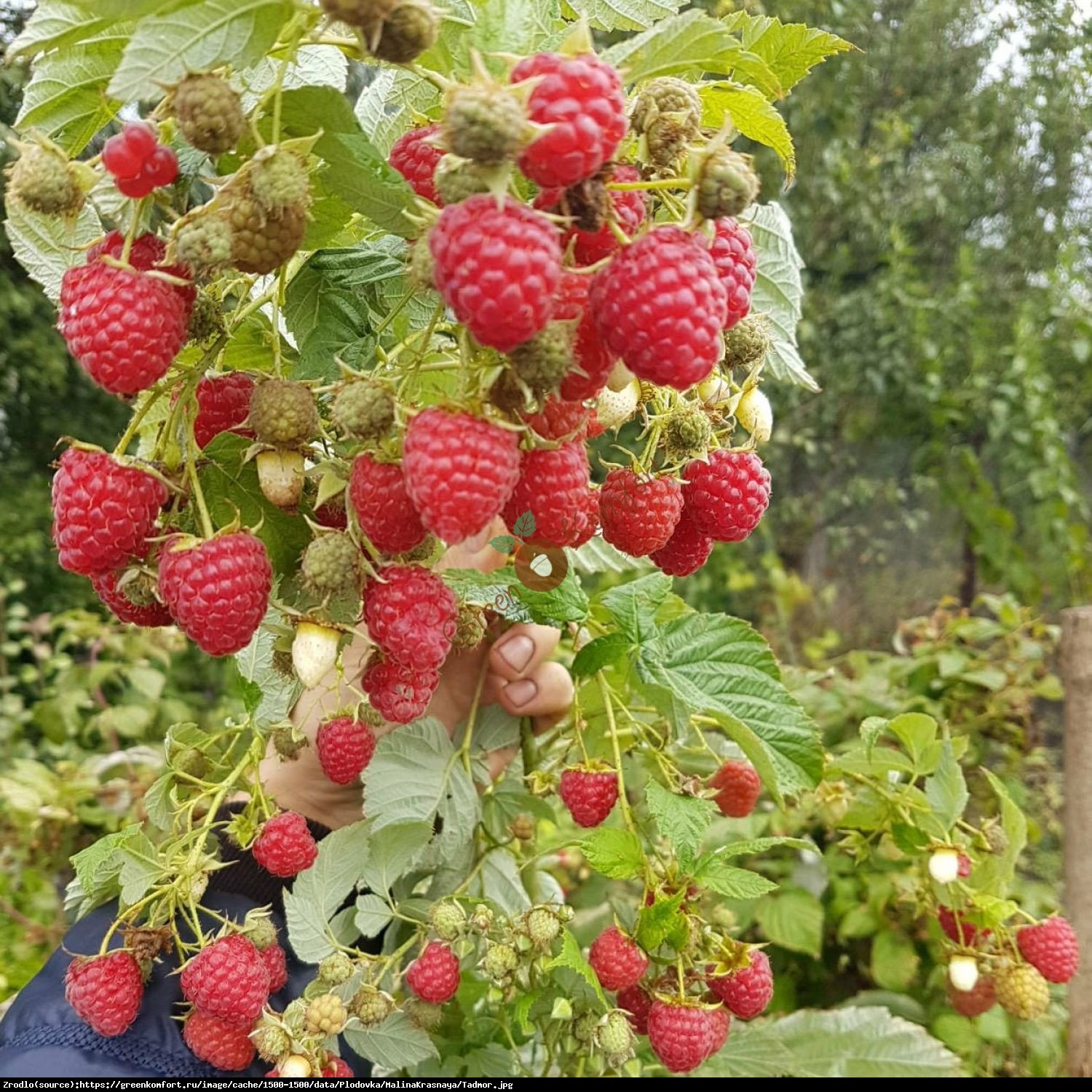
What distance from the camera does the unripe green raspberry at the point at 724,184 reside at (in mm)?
369

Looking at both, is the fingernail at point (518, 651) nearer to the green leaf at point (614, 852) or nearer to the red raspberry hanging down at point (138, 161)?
the green leaf at point (614, 852)

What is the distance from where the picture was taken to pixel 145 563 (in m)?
0.50

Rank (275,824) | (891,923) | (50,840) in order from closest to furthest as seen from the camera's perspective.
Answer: (275,824) < (891,923) < (50,840)

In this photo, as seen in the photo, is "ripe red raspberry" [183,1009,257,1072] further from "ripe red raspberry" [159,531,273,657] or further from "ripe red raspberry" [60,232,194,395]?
"ripe red raspberry" [60,232,194,395]

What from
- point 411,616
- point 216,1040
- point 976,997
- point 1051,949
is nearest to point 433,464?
point 411,616

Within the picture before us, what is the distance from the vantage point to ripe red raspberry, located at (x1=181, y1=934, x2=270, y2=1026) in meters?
0.62

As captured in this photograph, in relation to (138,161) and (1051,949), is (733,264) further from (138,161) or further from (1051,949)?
(1051,949)

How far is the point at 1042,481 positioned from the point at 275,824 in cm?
307

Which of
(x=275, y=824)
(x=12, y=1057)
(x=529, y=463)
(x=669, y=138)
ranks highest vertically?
(x=669, y=138)

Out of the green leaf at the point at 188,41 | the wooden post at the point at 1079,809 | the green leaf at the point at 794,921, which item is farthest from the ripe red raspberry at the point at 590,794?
the wooden post at the point at 1079,809

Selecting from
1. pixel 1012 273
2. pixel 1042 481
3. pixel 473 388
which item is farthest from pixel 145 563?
pixel 1012 273

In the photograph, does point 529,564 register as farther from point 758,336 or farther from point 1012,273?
point 1012,273

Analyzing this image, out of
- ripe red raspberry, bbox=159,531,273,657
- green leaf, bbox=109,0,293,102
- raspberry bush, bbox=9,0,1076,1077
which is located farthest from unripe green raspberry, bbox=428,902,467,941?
green leaf, bbox=109,0,293,102

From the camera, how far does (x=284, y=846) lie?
675 mm
